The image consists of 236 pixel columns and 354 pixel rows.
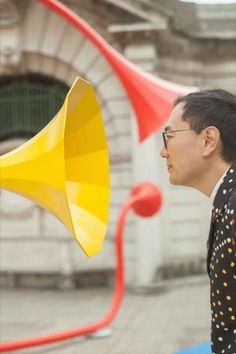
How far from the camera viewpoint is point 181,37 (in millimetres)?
10953

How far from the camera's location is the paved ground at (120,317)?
21.0 feet

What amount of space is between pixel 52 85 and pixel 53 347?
6.11 m

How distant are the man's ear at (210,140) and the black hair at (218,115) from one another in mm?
15

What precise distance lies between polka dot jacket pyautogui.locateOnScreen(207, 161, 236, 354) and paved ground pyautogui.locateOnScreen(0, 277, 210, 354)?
4713 millimetres

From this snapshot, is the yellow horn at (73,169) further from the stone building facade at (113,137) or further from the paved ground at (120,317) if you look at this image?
the stone building facade at (113,137)

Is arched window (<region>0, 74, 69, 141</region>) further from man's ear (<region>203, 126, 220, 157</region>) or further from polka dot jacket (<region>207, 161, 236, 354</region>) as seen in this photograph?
polka dot jacket (<region>207, 161, 236, 354</region>)

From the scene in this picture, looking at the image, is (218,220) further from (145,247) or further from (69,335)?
(145,247)

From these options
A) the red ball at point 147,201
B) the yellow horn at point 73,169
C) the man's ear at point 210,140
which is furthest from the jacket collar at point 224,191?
the red ball at point 147,201

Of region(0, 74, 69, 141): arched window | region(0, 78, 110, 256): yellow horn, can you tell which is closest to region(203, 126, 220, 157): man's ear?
region(0, 78, 110, 256): yellow horn

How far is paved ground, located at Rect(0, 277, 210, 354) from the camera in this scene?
6.39 metres

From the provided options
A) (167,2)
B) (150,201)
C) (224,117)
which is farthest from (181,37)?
(224,117)

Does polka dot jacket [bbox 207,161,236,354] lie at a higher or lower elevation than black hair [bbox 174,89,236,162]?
lower

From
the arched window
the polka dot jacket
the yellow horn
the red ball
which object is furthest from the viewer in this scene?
the arched window

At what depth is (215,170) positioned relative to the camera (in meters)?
1.70
